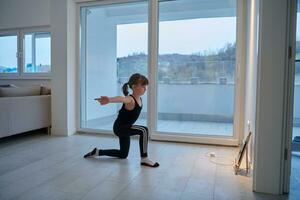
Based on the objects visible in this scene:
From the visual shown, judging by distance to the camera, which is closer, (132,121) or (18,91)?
(132,121)

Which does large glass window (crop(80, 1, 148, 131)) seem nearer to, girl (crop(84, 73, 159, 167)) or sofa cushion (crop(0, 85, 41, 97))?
sofa cushion (crop(0, 85, 41, 97))

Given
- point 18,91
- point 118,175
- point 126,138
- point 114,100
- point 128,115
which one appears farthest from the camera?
point 18,91

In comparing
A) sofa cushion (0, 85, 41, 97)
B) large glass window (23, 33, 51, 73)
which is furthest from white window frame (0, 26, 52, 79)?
sofa cushion (0, 85, 41, 97)

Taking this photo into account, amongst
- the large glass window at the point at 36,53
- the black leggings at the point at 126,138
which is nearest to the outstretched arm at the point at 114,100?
the black leggings at the point at 126,138

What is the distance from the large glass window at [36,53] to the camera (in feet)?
17.1

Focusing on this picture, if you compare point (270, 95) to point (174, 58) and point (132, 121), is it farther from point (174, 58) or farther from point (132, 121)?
point (174, 58)

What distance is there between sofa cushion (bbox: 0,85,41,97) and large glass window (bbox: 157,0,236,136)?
82.3 inches

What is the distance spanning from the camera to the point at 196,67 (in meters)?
3.74

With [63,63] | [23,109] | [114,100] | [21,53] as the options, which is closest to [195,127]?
[114,100]

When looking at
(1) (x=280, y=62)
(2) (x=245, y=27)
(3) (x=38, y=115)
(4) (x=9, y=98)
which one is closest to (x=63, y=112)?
(3) (x=38, y=115)

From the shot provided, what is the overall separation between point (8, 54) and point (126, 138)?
424cm

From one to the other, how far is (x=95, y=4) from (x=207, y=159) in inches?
119

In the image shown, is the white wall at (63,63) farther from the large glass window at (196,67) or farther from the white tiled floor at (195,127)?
the large glass window at (196,67)

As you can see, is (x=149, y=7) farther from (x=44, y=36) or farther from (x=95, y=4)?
(x=44, y=36)
